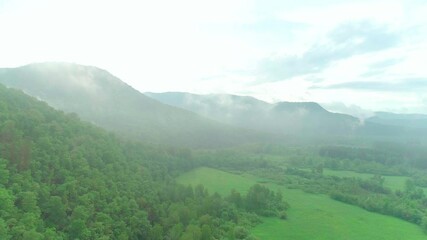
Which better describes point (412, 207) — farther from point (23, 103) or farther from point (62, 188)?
point (23, 103)

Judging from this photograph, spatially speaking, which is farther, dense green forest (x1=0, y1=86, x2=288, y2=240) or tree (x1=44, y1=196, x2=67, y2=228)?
tree (x1=44, y1=196, x2=67, y2=228)

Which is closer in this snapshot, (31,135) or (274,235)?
(31,135)

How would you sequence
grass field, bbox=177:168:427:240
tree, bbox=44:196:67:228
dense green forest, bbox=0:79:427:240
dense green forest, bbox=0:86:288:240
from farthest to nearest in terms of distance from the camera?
grass field, bbox=177:168:427:240 → tree, bbox=44:196:67:228 → dense green forest, bbox=0:79:427:240 → dense green forest, bbox=0:86:288:240

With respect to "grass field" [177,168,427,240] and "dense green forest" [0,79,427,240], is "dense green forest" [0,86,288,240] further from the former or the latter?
A: "grass field" [177,168,427,240]

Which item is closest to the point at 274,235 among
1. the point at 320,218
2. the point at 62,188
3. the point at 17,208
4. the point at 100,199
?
the point at 320,218

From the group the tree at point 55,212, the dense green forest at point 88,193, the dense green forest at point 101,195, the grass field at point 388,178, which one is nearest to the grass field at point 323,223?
the dense green forest at point 101,195

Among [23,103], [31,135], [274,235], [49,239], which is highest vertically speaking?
[23,103]

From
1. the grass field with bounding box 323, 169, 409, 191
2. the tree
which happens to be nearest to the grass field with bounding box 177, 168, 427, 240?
the tree
